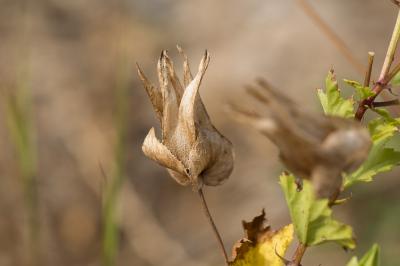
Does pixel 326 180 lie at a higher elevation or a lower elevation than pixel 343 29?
lower

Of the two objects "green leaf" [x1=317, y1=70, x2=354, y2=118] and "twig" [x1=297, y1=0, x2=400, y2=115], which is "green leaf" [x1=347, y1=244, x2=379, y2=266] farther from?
"twig" [x1=297, y1=0, x2=400, y2=115]

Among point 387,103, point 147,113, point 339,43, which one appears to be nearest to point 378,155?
point 387,103

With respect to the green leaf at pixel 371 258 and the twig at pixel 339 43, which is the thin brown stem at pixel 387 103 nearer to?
the green leaf at pixel 371 258

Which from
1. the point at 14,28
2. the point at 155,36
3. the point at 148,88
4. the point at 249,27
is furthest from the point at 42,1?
the point at 148,88

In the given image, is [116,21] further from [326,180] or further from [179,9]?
[326,180]

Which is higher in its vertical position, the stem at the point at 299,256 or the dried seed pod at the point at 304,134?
the dried seed pod at the point at 304,134

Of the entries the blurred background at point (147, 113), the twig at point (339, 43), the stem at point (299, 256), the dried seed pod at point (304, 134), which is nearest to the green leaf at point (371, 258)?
the stem at point (299, 256)

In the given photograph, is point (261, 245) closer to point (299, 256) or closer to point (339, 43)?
point (299, 256)
